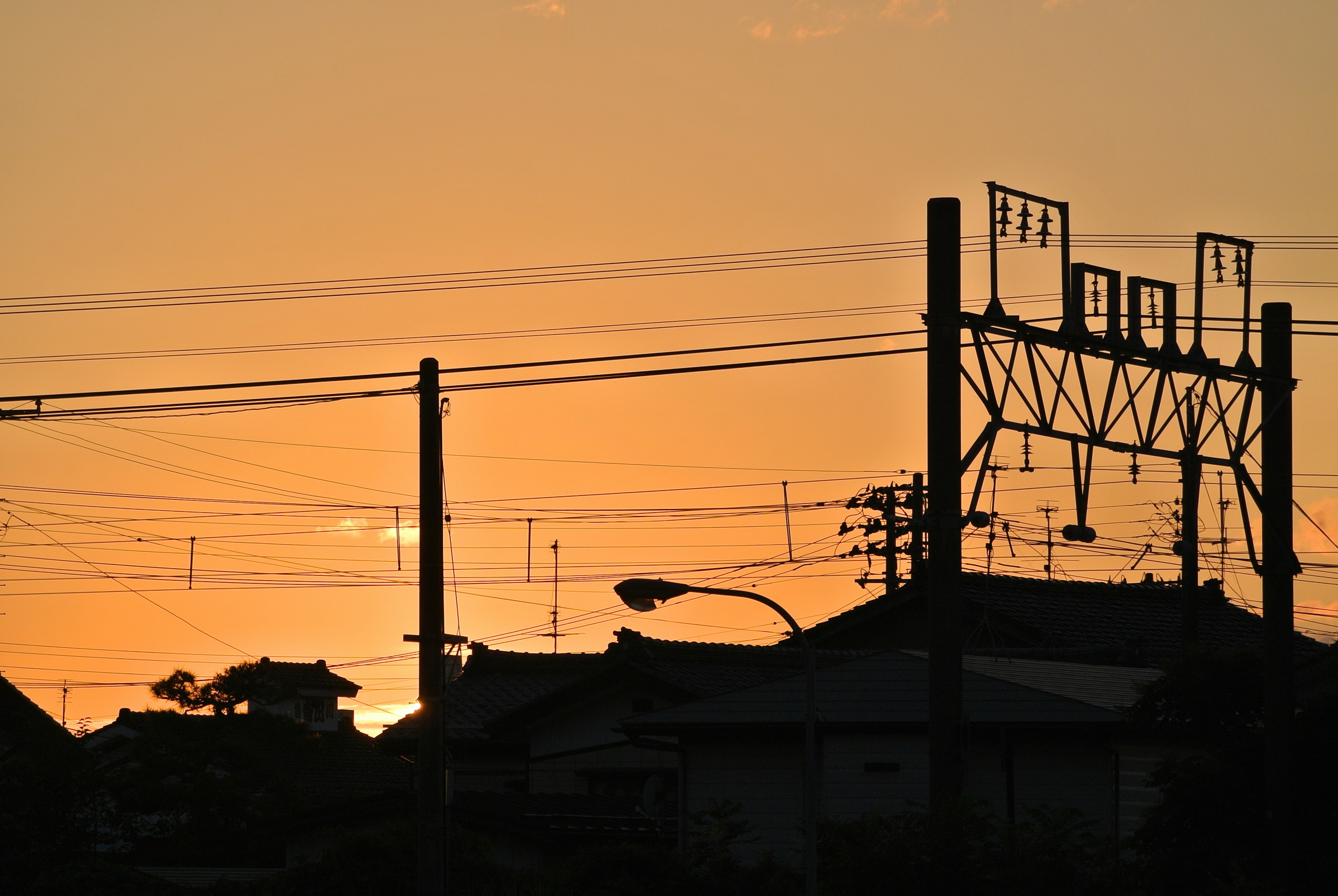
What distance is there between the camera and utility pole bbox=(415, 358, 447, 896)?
19.6 metres

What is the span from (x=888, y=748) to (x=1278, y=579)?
774cm

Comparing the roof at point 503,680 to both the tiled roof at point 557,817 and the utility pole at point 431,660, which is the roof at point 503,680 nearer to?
the tiled roof at point 557,817

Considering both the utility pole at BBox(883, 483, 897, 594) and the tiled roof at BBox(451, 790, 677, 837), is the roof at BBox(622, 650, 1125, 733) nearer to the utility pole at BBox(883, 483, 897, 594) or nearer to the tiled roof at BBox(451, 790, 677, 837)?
the tiled roof at BBox(451, 790, 677, 837)

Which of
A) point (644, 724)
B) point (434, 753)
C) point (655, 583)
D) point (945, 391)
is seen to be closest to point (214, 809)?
point (644, 724)

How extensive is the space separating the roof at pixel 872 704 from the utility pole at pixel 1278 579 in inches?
148

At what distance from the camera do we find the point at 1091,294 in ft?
66.9

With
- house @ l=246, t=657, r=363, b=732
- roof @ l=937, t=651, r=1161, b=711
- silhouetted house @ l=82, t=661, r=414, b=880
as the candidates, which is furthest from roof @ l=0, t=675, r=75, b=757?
house @ l=246, t=657, r=363, b=732

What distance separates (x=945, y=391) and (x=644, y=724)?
1098 centimetres

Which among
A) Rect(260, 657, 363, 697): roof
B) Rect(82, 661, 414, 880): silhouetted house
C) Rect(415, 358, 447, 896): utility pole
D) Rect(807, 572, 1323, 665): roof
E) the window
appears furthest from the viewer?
Rect(260, 657, 363, 697): roof

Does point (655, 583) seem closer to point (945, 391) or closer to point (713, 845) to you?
point (945, 391)

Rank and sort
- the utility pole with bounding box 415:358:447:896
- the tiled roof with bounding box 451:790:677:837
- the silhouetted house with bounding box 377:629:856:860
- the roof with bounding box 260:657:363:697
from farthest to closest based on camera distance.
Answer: the roof with bounding box 260:657:363:697
the silhouetted house with bounding box 377:629:856:860
the tiled roof with bounding box 451:790:677:837
the utility pole with bounding box 415:358:447:896

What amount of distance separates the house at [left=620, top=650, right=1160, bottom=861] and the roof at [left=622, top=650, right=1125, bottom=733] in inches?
1.2

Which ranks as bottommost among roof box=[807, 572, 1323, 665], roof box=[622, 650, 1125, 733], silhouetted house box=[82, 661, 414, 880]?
silhouetted house box=[82, 661, 414, 880]

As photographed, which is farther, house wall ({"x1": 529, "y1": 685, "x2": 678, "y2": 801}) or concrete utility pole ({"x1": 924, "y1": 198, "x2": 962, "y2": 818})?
house wall ({"x1": 529, "y1": 685, "x2": 678, "y2": 801})
